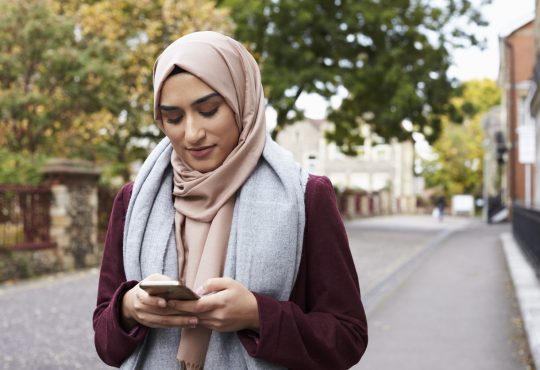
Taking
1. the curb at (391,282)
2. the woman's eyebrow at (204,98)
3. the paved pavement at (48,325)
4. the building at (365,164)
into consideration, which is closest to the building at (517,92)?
the curb at (391,282)

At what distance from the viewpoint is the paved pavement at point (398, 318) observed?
621cm

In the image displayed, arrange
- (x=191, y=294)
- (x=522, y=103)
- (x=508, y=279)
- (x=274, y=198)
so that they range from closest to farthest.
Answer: (x=191, y=294) → (x=274, y=198) → (x=508, y=279) → (x=522, y=103)

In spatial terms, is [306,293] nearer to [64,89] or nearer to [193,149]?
[193,149]

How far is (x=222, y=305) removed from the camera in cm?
155

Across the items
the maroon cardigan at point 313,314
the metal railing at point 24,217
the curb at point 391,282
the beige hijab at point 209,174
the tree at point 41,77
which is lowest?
the curb at point 391,282

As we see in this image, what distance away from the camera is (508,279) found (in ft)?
39.8

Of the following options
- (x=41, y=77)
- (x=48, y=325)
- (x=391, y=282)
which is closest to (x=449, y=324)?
(x=391, y=282)

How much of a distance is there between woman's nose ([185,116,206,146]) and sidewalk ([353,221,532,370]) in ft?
15.3

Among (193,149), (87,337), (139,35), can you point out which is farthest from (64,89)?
(193,149)

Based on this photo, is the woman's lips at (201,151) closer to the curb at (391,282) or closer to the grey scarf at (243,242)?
the grey scarf at (243,242)

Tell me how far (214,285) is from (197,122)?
0.41 meters

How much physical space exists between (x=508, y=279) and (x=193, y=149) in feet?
37.3

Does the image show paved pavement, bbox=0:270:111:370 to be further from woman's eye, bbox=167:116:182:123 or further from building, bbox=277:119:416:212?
building, bbox=277:119:416:212

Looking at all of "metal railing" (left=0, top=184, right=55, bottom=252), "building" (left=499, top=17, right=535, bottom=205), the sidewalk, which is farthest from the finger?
"building" (left=499, top=17, right=535, bottom=205)
